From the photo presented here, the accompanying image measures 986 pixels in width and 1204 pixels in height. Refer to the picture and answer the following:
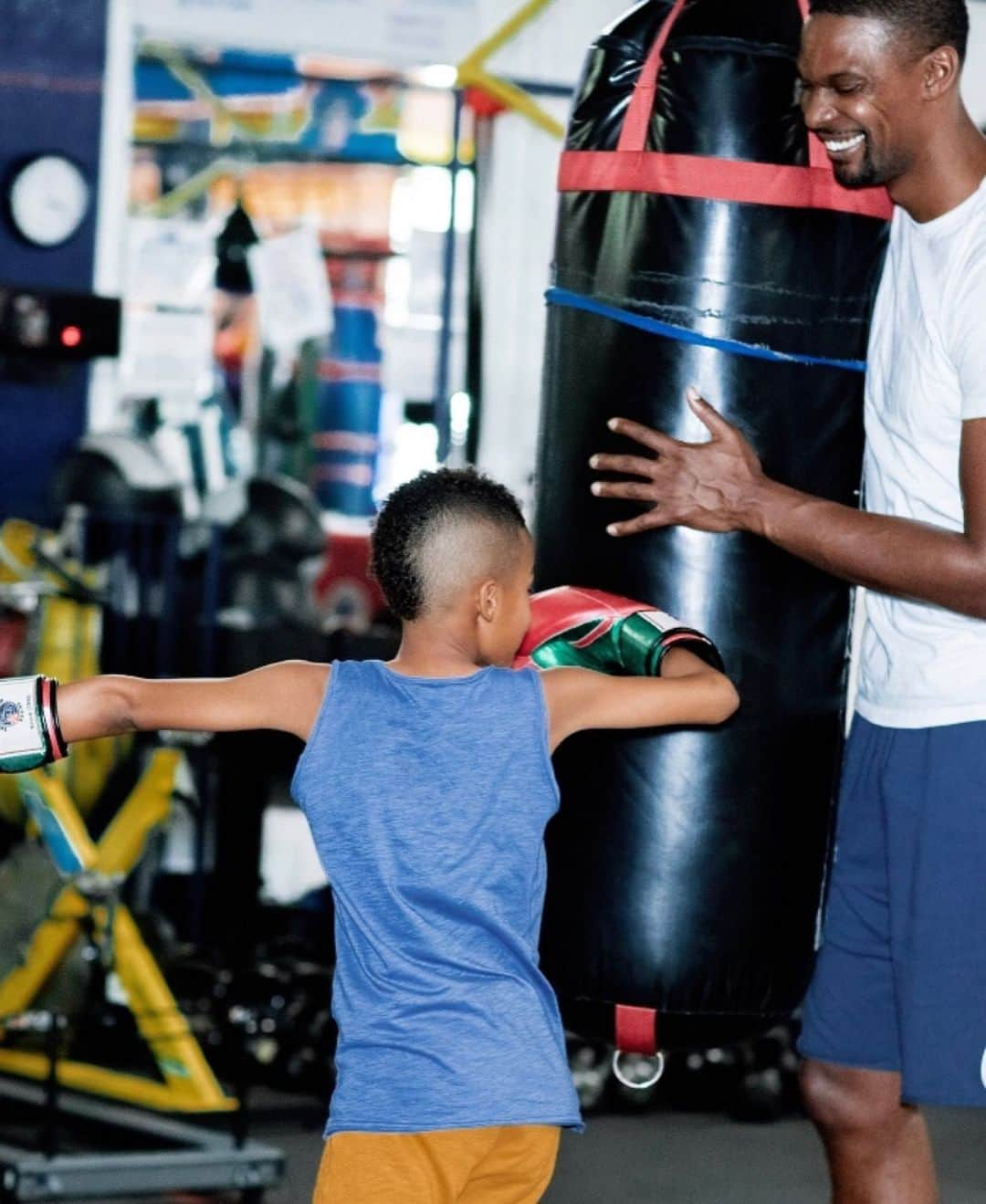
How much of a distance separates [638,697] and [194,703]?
0.44 m

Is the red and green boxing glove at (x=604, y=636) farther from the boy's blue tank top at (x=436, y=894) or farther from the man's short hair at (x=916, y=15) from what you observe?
the man's short hair at (x=916, y=15)

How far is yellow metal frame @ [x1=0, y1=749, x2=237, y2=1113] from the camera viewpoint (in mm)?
4098

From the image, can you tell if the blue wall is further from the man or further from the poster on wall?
the man

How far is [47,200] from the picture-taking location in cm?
644

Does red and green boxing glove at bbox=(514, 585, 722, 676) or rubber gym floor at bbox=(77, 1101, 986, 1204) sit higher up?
red and green boxing glove at bbox=(514, 585, 722, 676)

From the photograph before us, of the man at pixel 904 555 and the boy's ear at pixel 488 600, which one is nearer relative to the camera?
the boy's ear at pixel 488 600

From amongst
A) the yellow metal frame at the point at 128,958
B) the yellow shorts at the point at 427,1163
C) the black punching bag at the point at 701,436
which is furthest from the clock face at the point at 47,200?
the yellow shorts at the point at 427,1163

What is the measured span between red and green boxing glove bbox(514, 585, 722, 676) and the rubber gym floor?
6.27 ft

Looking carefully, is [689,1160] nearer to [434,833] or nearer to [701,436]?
[701,436]

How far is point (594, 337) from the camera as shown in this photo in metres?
2.46

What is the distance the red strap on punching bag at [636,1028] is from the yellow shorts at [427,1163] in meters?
0.43

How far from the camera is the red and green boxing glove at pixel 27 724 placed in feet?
6.56

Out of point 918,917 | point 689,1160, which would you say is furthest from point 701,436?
point 689,1160

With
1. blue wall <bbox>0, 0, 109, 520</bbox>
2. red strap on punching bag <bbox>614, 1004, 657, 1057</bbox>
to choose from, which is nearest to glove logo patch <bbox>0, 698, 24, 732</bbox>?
red strap on punching bag <bbox>614, 1004, 657, 1057</bbox>
